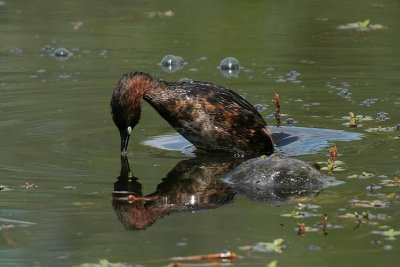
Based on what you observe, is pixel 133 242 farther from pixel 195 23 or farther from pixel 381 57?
pixel 195 23

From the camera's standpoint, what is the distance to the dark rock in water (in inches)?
245

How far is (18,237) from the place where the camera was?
17.5ft

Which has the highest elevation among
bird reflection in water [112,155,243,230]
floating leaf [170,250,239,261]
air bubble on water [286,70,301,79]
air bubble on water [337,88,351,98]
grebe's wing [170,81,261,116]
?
air bubble on water [286,70,301,79]

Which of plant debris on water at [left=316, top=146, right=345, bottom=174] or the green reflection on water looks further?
plant debris on water at [left=316, top=146, right=345, bottom=174]

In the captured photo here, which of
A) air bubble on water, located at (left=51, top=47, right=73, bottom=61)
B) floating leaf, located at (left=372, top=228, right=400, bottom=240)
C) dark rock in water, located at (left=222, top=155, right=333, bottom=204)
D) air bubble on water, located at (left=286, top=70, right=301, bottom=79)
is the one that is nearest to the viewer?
floating leaf, located at (left=372, top=228, right=400, bottom=240)

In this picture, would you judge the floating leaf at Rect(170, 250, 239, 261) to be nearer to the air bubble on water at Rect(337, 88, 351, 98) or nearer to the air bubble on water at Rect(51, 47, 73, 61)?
the air bubble on water at Rect(337, 88, 351, 98)

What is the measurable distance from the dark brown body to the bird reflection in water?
43 centimetres

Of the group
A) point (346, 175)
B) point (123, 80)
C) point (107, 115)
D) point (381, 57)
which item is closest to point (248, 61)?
point (381, 57)

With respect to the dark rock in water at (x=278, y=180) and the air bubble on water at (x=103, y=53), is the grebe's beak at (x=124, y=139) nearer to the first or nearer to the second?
the dark rock in water at (x=278, y=180)

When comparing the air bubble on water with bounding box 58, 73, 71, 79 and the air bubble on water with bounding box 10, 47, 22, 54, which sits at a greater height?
the air bubble on water with bounding box 10, 47, 22, 54

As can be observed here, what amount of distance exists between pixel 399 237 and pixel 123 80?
10.8 feet

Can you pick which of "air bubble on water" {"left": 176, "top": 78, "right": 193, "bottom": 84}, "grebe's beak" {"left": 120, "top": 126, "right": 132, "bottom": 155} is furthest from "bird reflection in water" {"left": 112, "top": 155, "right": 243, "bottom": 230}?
"air bubble on water" {"left": 176, "top": 78, "right": 193, "bottom": 84}

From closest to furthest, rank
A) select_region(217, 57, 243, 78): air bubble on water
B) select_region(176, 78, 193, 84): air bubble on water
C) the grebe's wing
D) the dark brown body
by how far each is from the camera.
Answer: the dark brown body < the grebe's wing < select_region(176, 78, 193, 84): air bubble on water < select_region(217, 57, 243, 78): air bubble on water

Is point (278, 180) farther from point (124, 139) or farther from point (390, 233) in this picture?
point (124, 139)
